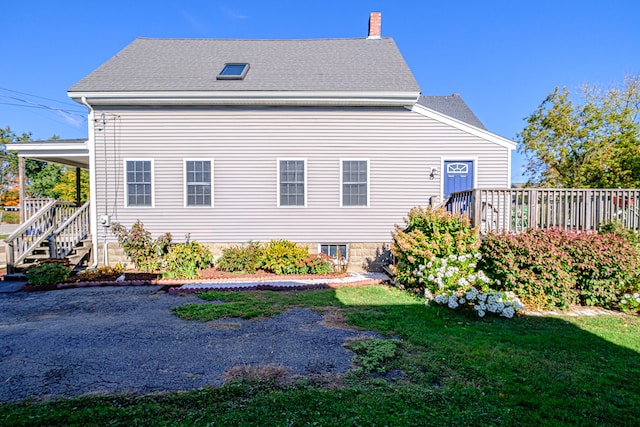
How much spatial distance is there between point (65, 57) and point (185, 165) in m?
17.7

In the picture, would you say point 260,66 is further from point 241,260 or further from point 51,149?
point 51,149

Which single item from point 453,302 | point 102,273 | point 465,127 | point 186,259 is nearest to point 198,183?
point 186,259

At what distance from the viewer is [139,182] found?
935 cm

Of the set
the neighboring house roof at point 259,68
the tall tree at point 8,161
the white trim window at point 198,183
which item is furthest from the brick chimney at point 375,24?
the tall tree at point 8,161

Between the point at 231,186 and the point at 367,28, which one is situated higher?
the point at 367,28

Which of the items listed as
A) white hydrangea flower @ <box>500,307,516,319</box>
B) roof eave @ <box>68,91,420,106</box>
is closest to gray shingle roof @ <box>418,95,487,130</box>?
roof eave @ <box>68,91,420,106</box>

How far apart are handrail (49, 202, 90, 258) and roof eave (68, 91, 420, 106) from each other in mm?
3013

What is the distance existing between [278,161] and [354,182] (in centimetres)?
226

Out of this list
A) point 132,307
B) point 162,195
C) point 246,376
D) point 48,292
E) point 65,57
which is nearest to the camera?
point 246,376

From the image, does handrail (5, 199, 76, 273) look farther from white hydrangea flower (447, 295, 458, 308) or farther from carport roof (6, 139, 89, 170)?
white hydrangea flower (447, 295, 458, 308)

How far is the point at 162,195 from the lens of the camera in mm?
9336

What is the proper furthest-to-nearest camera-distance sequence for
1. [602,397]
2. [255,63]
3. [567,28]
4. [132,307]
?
[567,28] < [255,63] < [132,307] < [602,397]

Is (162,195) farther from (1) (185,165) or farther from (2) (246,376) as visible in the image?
(2) (246,376)

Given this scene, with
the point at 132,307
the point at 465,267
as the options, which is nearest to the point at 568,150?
the point at 465,267
